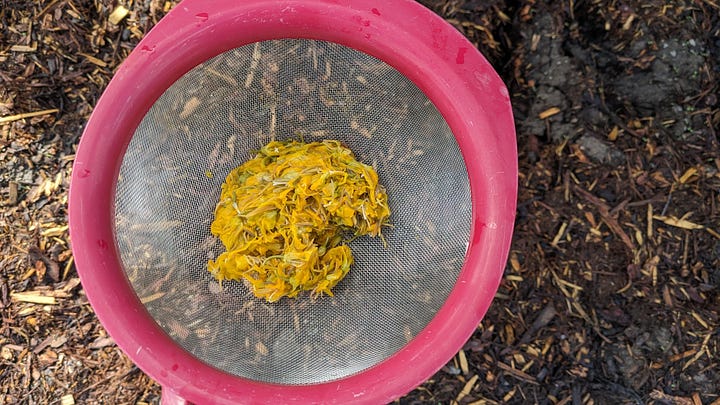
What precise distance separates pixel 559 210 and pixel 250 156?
1.28 metres

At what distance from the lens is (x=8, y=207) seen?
2.49 meters

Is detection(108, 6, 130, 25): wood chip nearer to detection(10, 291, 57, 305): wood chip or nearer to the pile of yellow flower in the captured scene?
the pile of yellow flower

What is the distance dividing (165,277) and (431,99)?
1.03 m

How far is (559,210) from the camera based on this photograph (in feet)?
8.27

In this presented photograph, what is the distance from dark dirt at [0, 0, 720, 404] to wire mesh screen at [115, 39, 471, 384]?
2.12 feet

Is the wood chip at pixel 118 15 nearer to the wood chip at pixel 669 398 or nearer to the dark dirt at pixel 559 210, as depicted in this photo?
the dark dirt at pixel 559 210

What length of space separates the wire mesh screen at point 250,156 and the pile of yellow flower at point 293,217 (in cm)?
7

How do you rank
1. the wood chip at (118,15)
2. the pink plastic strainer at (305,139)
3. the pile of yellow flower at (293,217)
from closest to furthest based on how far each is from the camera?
the pink plastic strainer at (305,139), the pile of yellow flower at (293,217), the wood chip at (118,15)

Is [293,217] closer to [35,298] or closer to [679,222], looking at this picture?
[35,298]

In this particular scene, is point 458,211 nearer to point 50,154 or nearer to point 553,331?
point 553,331

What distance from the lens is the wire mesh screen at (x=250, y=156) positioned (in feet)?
6.33

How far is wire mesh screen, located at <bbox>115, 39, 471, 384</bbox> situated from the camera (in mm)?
1930

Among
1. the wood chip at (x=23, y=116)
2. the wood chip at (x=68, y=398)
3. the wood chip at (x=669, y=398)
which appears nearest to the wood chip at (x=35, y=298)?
the wood chip at (x=68, y=398)

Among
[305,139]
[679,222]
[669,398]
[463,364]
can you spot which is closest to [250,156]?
[305,139]
